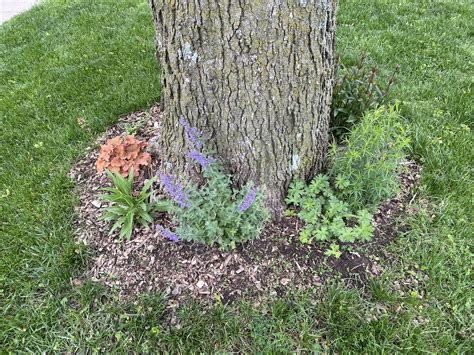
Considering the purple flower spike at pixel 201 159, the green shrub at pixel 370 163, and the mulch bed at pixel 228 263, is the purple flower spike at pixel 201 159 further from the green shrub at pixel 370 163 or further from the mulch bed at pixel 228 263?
the green shrub at pixel 370 163

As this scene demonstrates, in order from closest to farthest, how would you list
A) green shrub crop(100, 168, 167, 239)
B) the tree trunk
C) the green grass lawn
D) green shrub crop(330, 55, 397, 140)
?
the tree trunk → the green grass lawn → green shrub crop(100, 168, 167, 239) → green shrub crop(330, 55, 397, 140)

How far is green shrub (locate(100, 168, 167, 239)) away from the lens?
8.34ft

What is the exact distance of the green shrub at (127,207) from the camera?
8.34 feet

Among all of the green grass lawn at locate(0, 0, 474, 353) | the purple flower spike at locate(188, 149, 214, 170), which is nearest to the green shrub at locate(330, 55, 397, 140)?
the green grass lawn at locate(0, 0, 474, 353)

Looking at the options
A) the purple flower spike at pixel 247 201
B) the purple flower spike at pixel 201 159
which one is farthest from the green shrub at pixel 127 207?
the purple flower spike at pixel 247 201

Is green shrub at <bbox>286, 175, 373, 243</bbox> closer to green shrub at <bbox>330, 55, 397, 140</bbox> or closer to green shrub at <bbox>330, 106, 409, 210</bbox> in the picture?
green shrub at <bbox>330, 106, 409, 210</bbox>

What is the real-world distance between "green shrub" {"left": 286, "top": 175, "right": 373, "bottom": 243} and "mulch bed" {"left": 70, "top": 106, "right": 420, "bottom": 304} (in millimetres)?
87

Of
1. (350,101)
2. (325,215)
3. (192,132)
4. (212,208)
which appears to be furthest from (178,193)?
(350,101)

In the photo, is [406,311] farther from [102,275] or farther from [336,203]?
[102,275]

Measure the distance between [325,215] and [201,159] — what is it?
2.99 feet

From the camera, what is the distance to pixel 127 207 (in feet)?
8.43

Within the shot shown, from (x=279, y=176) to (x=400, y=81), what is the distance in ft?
7.15

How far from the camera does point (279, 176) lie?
8.13ft

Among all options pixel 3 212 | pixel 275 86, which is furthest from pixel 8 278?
pixel 275 86
